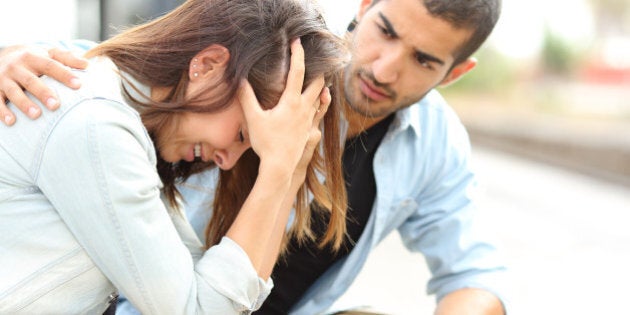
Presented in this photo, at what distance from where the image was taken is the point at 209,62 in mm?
1977

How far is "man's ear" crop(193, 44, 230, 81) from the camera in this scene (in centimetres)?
196

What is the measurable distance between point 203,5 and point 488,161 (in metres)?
10.4

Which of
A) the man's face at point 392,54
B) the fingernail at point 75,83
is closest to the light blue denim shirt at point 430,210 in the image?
the man's face at point 392,54

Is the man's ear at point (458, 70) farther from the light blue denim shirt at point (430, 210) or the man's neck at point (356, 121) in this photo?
the man's neck at point (356, 121)

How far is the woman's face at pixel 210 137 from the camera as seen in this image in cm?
197

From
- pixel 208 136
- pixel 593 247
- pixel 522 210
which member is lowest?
pixel 522 210

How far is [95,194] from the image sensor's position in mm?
1759

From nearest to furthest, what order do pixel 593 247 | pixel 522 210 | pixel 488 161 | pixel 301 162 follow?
pixel 301 162, pixel 593 247, pixel 522 210, pixel 488 161

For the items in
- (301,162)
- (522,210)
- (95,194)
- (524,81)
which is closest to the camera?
(95,194)

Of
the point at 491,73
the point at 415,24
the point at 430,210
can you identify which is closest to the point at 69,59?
the point at 415,24

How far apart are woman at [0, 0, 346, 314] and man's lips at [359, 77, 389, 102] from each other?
527 mm

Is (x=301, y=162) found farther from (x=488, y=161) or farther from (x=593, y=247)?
(x=488, y=161)

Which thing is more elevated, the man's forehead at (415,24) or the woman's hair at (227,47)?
the woman's hair at (227,47)

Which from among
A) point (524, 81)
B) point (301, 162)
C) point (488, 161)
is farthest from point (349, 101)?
point (524, 81)
